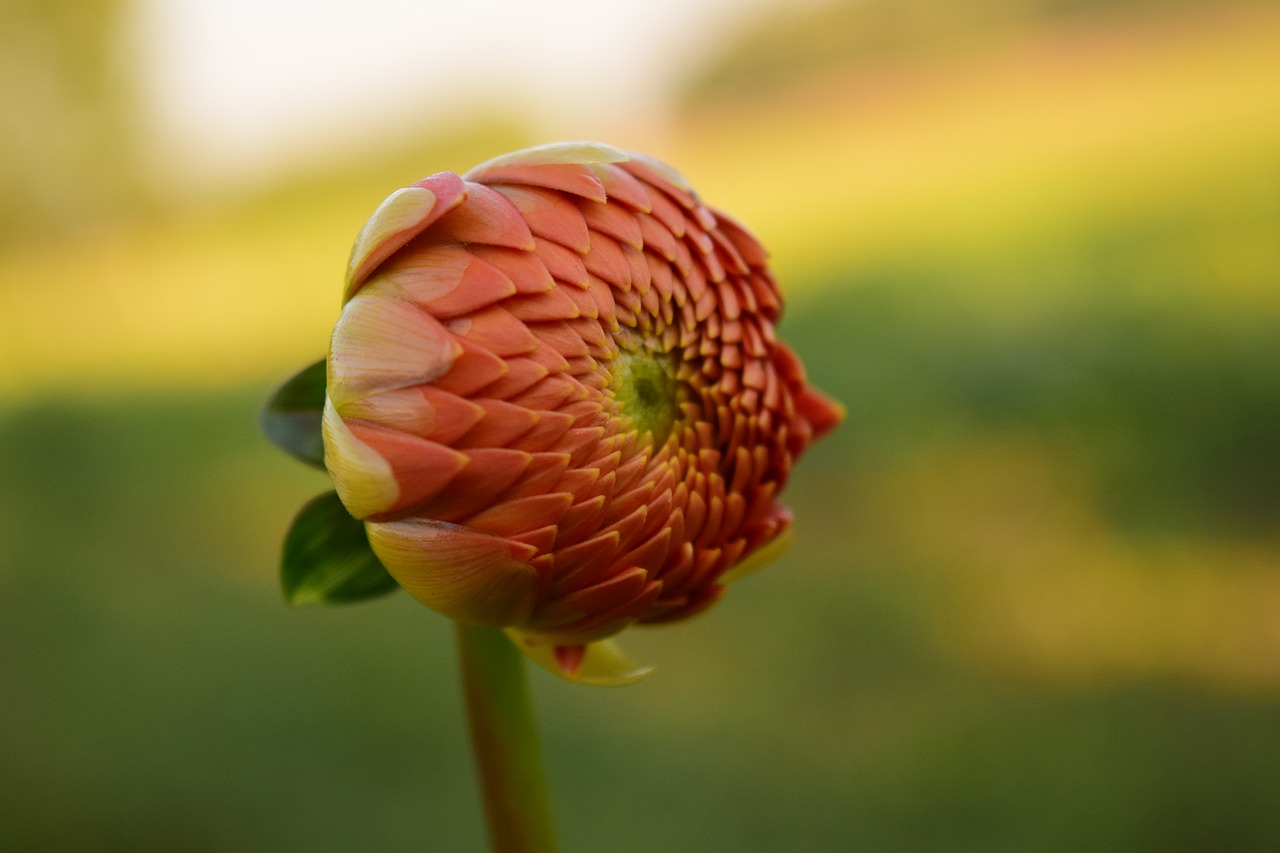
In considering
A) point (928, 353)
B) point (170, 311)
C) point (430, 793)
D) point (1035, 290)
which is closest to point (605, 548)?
point (430, 793)

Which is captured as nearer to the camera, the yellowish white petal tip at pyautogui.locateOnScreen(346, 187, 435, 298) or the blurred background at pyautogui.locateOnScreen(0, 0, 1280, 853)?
the yellowish white petal tip at pyautogui.locateOnScreen(346, 187, 435, 298)

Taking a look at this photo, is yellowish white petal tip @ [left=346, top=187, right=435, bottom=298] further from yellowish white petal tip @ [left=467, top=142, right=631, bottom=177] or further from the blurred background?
the blurred background

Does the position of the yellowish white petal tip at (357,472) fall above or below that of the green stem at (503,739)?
above

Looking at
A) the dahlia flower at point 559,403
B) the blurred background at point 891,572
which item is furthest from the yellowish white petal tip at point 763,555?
the blurred background at point 891,572

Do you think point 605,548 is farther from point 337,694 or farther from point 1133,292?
point 1133,292

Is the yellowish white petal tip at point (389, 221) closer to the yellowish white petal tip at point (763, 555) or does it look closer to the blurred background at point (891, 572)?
the yellowish white petal tip at point (763, 555)

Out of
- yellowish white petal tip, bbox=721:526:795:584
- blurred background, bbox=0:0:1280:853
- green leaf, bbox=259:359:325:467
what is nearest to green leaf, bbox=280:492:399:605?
green leaf, bbox=259:359:325:467
